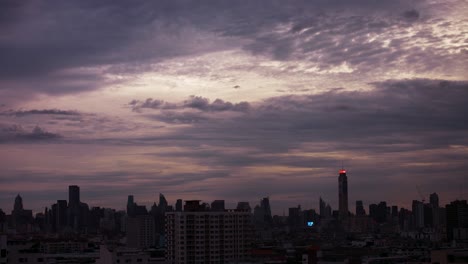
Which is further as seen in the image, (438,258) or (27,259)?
(27,259)

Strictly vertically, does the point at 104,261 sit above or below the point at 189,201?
below

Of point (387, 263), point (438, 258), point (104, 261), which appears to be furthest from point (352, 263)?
point (438, 258)

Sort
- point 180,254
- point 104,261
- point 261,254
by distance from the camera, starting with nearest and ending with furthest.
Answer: point 104,261 < point 180,254 < point 261,254

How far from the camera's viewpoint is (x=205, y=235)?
5743 inches

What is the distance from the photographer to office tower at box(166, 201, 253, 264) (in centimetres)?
14438

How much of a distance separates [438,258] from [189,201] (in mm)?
78522

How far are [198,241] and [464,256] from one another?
7398 cm

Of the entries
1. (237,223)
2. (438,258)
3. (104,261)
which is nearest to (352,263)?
(237,223)

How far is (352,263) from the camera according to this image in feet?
515

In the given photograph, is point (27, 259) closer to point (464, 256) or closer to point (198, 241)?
point (198, 241)

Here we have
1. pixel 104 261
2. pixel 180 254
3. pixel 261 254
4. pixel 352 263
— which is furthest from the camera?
pixel 261 254

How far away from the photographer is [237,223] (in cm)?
14950

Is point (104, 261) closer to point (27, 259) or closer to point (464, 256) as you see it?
point (27, 259)

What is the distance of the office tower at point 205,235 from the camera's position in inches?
5684
